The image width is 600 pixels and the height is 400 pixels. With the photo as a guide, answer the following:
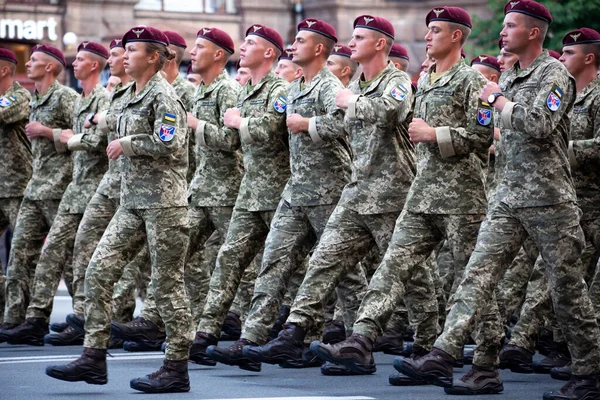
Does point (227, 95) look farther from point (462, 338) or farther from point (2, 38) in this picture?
point (2, 38)

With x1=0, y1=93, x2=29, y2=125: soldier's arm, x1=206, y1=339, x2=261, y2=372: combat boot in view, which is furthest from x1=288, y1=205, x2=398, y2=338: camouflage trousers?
x1=0, y1=93, x2=29, y2=125: soldier's arm

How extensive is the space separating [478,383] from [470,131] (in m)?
1.52

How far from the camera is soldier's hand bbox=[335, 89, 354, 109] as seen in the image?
9280 millimetres

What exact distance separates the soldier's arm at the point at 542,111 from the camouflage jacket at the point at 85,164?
4.22 meters

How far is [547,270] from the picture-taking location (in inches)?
333

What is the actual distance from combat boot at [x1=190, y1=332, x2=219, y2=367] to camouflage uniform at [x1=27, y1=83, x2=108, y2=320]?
79.5 inches

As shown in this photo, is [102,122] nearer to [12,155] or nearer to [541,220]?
[12,155]

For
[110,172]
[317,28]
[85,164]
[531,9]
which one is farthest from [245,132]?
[531,9]

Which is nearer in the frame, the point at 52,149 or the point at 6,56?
the point at 52,149

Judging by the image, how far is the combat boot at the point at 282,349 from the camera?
9406 mm

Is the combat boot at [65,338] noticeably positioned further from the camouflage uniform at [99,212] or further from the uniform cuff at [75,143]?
the uniform cuff at [75,143]

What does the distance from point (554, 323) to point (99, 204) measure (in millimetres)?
3369

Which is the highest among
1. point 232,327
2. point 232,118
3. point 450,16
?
point 450,16

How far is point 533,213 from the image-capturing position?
→ 8430 millimetres
